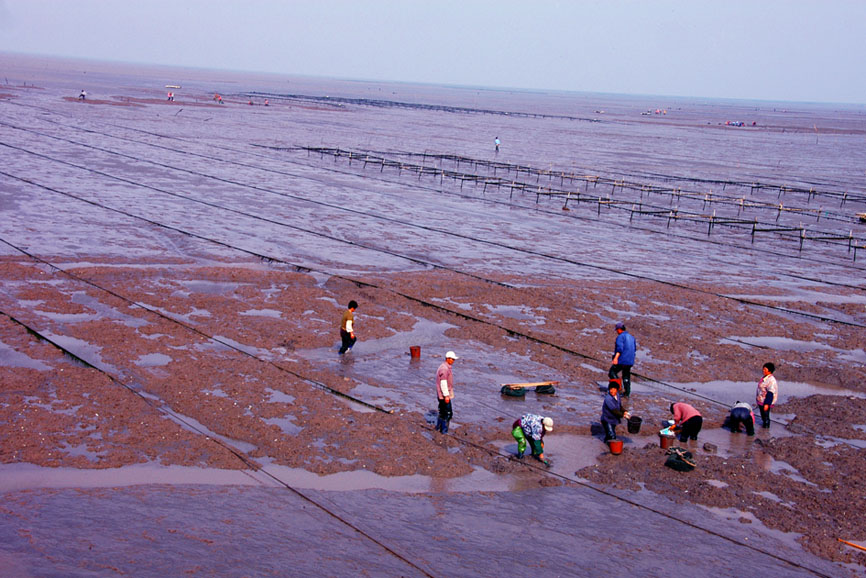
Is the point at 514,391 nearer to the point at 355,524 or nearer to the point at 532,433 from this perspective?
the point at 532,433

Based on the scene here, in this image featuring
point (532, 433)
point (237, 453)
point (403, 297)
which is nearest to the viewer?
point (237, 453)

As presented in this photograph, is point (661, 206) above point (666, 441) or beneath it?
above

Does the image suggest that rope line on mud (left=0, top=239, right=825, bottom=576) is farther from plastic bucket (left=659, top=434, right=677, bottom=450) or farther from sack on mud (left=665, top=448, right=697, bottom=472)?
plastic bucket (left=659, top=434, right=677, bottom=450)

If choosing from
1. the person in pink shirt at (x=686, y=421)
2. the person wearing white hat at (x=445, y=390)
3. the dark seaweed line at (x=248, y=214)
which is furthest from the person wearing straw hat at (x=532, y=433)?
the dark seaweed line at (x=248, y=214)

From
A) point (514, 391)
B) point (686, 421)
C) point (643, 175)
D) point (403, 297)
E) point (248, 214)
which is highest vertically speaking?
point (643, 175)

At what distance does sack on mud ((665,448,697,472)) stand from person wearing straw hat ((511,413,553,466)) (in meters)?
1.86

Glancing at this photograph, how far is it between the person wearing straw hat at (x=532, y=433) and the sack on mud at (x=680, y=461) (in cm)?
186

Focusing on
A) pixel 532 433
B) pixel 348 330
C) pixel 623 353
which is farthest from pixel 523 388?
pixel 348 330

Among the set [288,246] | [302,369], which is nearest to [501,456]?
[302,369]

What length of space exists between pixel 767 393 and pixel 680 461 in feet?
9.17

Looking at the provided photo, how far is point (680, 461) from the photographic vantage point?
1196 cm

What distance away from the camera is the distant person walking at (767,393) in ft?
44.9

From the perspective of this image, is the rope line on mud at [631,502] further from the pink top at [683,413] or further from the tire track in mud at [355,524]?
the pink top at [683,413]

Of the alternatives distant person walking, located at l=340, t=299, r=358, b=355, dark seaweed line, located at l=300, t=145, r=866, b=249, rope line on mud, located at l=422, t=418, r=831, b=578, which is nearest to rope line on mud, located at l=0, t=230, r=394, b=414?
distant person walking, located at l=340, t=299, r=358, b=355
